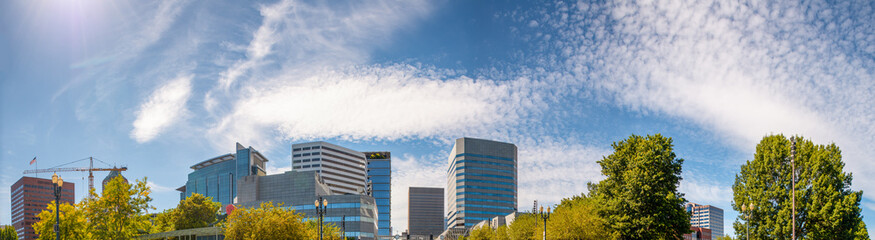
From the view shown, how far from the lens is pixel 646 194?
43.7 m

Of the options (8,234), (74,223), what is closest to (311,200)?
(8,234)

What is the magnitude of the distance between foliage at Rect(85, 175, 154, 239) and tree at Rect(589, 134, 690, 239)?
42.0m

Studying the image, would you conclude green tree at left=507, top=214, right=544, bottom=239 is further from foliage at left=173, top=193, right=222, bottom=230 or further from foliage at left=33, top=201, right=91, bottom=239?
foliage at left=173, top=193, right=222, bottom=230

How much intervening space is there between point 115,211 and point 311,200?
76.0 metres

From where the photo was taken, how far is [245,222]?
40.4 meters

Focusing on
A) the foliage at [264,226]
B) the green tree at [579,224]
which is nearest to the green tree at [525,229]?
the green tree at [579,224]

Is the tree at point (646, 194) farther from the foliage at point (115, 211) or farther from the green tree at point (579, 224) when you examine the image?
the foliage at point (115, 211)

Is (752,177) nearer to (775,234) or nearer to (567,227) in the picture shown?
(775,234)

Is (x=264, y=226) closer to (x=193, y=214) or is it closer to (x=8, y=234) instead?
(x=193, y=214)

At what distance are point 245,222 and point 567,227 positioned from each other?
28706 millimetres

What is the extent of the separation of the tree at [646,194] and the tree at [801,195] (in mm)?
5023

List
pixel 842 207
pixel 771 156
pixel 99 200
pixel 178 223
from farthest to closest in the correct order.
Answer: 1. pixel 178 223
2. pixel 99 200
3. pixel 771 156
4. pixel 842 207

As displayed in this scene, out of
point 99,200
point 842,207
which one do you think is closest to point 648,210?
point 842,207

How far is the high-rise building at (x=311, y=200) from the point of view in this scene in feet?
395
